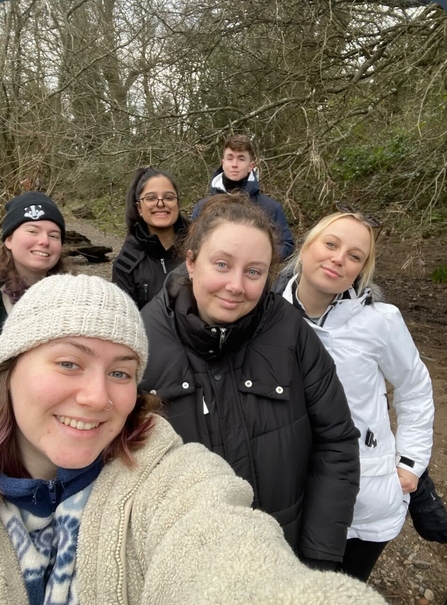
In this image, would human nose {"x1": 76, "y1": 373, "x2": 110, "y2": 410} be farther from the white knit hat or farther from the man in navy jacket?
the man in navy jacket

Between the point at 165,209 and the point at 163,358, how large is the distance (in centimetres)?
169

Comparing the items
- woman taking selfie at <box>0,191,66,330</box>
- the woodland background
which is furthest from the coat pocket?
the woodland background

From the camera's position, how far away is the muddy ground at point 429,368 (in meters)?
2.35

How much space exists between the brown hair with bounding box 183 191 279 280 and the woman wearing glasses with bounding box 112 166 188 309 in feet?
4.19

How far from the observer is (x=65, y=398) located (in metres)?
0.97

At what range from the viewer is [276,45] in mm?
5344

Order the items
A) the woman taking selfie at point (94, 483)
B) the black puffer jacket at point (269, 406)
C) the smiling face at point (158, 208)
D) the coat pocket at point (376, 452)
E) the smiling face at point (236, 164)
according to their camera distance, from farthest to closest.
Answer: the smiling face at point (236, 164), the smiling face at point (158, 208), the coat pocket at point (376, 452), the black puffer jacket at point (269, 406), the woman taking selfie at point (94, 483)

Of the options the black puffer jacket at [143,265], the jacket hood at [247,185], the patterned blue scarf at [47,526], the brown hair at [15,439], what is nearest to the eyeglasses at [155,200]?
the black puffer jacket at [143,265]

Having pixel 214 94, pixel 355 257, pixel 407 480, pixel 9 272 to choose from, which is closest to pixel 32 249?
pixel 9 272

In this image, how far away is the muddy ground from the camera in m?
2.35

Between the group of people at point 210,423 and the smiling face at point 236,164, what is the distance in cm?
170

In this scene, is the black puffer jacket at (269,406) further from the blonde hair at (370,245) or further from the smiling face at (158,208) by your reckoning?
the smiling face at (158,208)

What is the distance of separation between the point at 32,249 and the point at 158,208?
832 millimetres

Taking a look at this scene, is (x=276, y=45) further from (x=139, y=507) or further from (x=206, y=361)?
(x=139, y=507)
